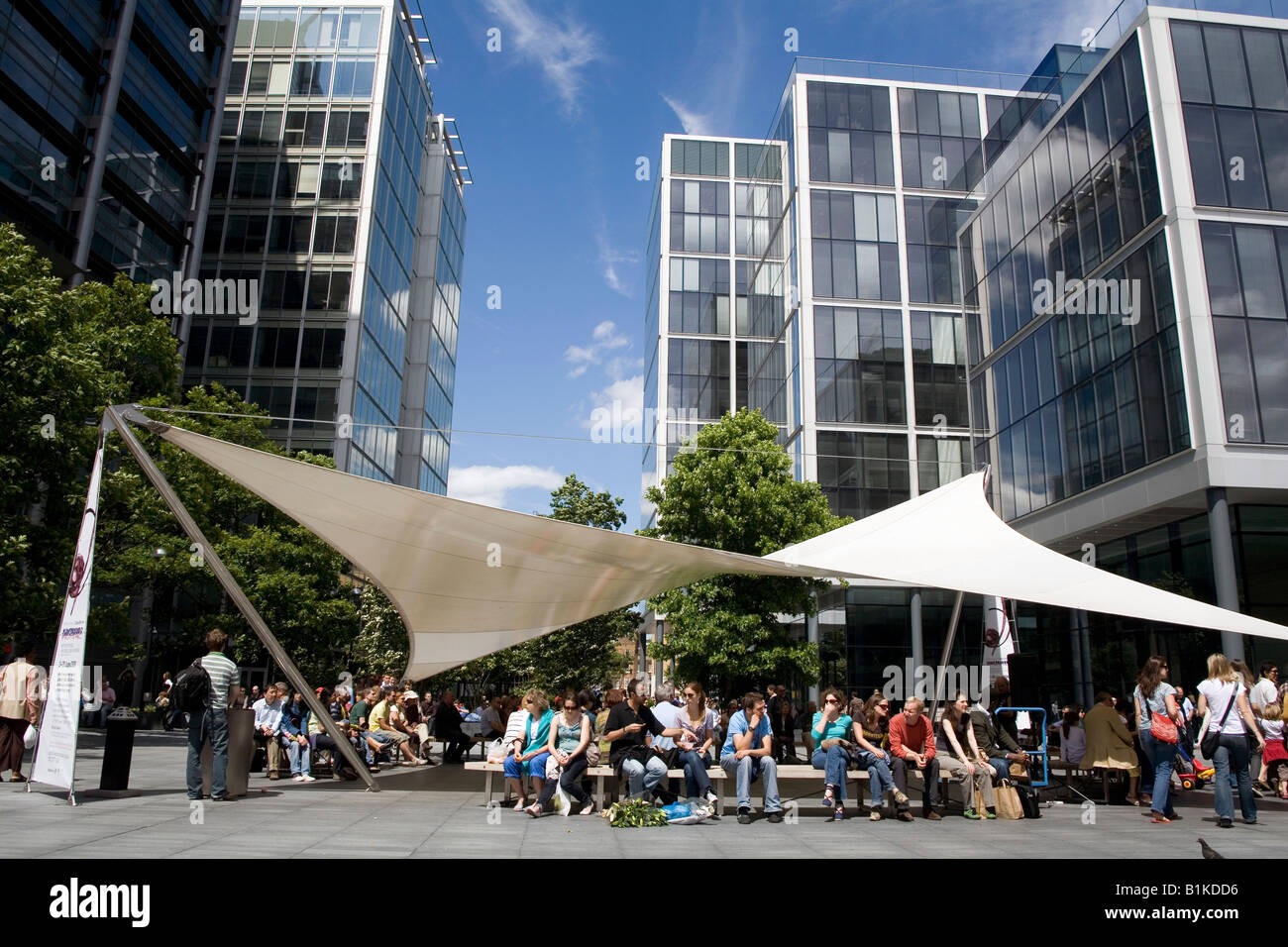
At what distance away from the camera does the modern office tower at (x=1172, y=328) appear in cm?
1872

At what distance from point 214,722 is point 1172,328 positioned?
19.8 m

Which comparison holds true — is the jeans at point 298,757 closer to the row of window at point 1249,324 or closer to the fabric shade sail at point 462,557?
the fabric shade sail at point 462,557

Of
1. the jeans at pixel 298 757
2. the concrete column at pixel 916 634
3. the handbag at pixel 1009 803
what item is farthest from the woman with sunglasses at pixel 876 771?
the concrete column at pixel 916 634

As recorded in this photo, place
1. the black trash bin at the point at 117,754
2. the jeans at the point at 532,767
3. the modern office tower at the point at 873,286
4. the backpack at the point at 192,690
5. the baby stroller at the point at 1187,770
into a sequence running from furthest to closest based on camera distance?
the modern office tower at the point at 873,286 → the baby stroller at the point at 1187,770 → the jeans at the point at 532,767 → the black trash bin at the point at 117,754 → the backpack at the point at 192,690

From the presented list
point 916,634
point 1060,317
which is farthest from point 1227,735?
point 916,634

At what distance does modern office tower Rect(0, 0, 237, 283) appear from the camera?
27.4 meters

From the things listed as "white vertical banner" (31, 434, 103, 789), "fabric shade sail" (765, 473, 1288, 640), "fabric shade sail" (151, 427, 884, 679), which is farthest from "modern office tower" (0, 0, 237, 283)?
"fabric shade sail" (765, 473, 1288, 640)

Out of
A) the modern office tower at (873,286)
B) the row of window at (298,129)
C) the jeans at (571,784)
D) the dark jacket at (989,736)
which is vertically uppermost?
the row of window at (298,129)

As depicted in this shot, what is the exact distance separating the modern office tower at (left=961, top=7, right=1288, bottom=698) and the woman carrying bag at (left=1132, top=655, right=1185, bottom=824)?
9.03 m

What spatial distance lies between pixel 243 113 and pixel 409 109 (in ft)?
30.9

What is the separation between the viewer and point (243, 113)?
45.6 meters

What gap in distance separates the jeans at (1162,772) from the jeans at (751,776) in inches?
156

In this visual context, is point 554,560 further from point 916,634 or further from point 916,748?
point 916,634

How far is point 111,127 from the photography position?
31266 millimetres
